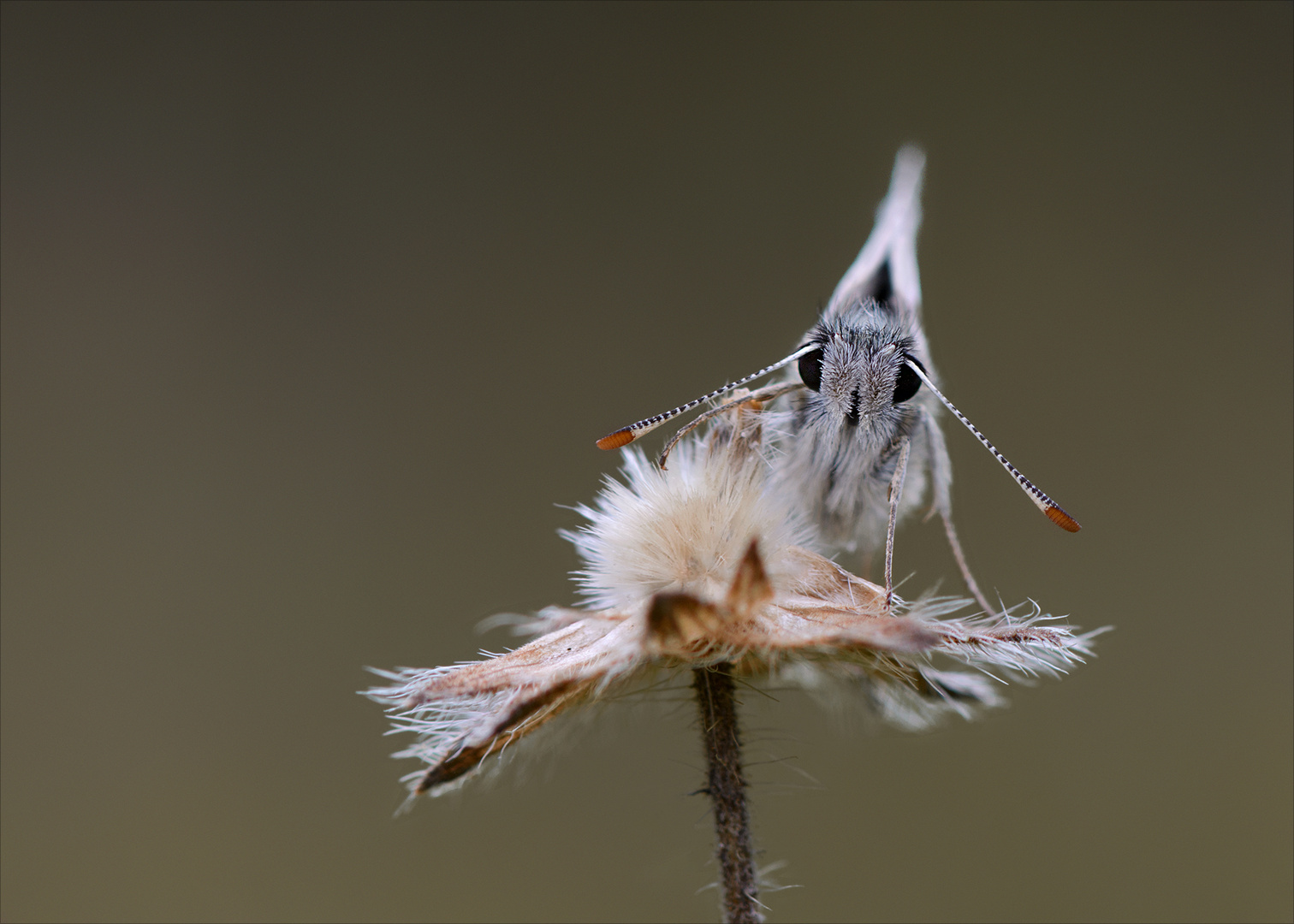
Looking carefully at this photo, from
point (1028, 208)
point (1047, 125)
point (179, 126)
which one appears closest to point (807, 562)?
point (1028, 208)

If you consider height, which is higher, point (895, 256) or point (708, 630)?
point (895, 256)

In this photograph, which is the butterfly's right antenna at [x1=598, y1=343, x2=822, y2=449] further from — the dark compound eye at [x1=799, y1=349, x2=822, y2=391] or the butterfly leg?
the butterfly leg

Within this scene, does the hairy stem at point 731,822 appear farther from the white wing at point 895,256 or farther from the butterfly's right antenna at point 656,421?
the white wing at point 895,256

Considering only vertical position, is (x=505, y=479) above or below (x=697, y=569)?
above

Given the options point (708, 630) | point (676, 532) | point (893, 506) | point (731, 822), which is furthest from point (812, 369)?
point (731, 822)

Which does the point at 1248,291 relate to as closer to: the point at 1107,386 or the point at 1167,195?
the point at 1167,195

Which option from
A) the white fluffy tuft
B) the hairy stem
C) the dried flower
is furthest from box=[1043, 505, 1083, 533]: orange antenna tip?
the hairy stem

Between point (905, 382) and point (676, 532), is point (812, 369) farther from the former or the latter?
point (676, 532)
